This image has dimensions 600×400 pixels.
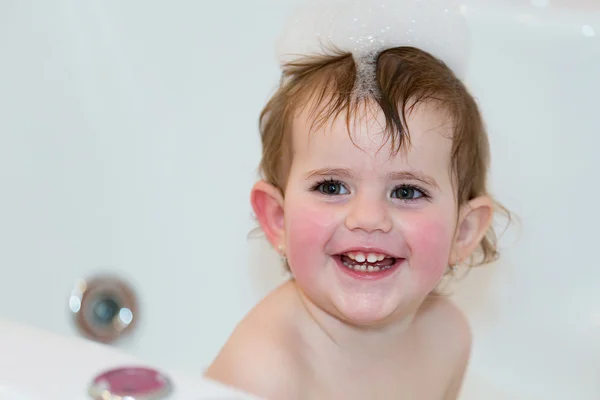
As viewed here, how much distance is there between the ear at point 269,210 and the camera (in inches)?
42.3

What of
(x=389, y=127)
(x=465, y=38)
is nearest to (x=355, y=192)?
(x=389, y=127)

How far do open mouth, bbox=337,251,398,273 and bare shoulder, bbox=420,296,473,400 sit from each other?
0.22m

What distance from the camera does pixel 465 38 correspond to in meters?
1.15

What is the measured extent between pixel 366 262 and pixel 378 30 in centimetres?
27

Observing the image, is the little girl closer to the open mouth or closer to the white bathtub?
the open mouth

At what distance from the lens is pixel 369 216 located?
0.94m

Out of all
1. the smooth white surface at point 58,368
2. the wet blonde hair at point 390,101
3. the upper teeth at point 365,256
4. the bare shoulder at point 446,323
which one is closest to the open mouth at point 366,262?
the upper teeth at point 365,256

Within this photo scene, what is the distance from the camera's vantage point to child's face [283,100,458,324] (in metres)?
0.95

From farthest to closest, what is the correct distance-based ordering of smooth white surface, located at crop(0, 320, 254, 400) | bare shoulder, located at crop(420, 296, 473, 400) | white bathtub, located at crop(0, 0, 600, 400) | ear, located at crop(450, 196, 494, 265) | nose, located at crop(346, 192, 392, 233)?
white bathtub, located at crop(0, 0, 600, 400), bare shoulder, located at crop(420, 296, 473, 400), ear, located at crop(450, 196, 494, 265), nose, located at crop(346, 192, 392, 233), smooth white surface, located at crop(0, 320, 254, 400)

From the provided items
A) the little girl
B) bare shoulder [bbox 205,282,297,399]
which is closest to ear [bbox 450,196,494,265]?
the little girl

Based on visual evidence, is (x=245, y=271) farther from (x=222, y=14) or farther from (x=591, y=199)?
(x=591, y=199)

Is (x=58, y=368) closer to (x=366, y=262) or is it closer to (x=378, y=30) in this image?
(x=366, y=262)

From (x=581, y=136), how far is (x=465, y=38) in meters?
0.33

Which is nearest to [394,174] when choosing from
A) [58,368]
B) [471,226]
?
[471,226]
